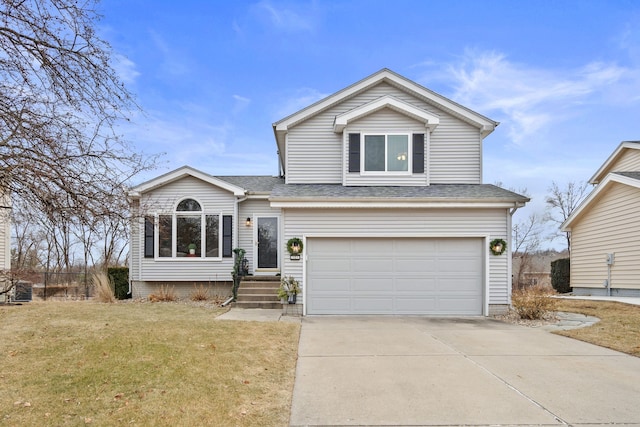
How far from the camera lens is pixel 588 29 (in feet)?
51.8

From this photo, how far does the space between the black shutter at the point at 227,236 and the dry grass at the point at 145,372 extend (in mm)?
5552

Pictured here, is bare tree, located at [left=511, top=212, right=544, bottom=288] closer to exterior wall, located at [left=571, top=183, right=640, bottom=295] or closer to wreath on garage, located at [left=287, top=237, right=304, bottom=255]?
exterior wall, located at [left=571, top=183, right=640, bottom=295]

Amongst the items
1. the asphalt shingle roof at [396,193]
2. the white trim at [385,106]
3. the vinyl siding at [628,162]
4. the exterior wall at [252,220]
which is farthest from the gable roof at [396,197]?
the vinyl siding at [628,162]

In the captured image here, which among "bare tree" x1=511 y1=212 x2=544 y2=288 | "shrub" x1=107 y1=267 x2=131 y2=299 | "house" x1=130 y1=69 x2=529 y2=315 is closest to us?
"house" x1=130 y1=69 x2=529 y2=315

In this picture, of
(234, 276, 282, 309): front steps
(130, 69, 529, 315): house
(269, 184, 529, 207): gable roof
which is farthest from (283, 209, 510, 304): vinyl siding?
(234, 276, 282, 309): front steps

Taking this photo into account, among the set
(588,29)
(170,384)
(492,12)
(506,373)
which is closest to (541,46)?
(588,29)

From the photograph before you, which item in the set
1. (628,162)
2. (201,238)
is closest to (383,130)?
(201,238)

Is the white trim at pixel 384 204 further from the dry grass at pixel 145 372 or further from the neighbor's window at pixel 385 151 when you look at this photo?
the dry grass at pixel 145 372

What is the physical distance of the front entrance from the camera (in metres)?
15.3

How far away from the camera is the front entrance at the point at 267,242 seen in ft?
50.2

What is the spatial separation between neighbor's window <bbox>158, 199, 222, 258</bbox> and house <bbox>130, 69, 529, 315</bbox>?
3 centimetres

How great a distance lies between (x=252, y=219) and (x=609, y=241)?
14.4 metres

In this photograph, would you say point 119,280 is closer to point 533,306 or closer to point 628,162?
point 533,306

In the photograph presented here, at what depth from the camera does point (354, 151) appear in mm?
13250
